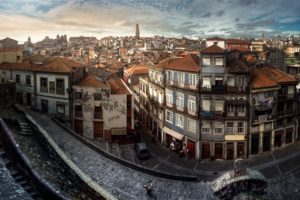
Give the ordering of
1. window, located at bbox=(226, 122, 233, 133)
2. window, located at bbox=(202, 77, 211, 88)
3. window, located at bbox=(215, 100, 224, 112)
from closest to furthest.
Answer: window, located at bbox=(215, 100, 224, 112) < window, located at bbox=(202, 77, 211, 88) < window, located at bbox=(226, 122, 233, 133)

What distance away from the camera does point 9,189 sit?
17359 mm

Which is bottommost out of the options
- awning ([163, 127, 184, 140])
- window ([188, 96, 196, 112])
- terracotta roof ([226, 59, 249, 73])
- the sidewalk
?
the sidewalk

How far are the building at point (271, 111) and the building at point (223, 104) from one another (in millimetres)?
1393

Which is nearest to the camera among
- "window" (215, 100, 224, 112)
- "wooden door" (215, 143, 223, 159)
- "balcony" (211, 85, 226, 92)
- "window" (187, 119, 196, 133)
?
"balcony" (211, 85, 226, 92)

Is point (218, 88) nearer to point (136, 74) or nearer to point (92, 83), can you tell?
point (92, 83)

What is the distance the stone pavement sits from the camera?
1054 inches

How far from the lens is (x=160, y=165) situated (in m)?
43.5

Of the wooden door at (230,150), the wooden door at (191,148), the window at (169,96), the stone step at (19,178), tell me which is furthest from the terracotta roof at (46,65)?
the stone step at (19,178)

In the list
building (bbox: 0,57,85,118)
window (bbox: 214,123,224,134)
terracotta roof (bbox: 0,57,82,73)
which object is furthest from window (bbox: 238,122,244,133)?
terracotta roof (bbox: 0,57,82,73)

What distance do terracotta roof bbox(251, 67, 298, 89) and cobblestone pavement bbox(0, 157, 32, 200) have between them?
33757mm

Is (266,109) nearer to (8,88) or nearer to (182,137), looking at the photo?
(182,137)

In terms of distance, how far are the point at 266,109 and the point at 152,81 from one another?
61.6 feet

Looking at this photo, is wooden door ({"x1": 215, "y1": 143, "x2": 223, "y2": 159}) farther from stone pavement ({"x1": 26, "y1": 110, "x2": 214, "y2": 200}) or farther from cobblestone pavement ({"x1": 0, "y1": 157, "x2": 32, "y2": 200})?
cobblestone pavement ({"x1": 0, "y1": 157, "x2": 32, "y2": 200})

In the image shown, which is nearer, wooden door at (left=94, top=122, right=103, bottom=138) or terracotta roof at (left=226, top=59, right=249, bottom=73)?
terracotta roof at (left=226, top=59, right=249, bottom=73)
